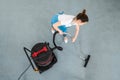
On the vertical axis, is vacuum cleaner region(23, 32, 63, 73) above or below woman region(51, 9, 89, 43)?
below

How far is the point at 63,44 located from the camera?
2234 mm

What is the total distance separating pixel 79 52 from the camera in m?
2.22

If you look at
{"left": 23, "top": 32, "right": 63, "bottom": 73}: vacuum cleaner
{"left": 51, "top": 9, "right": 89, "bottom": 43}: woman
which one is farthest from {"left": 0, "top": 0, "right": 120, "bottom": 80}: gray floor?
{"left": 51, "top": 9, "right": 89, "bottom": 43}: woman

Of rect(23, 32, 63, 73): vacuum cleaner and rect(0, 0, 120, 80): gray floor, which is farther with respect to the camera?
rect(0, 0, 120, 80): gray floor

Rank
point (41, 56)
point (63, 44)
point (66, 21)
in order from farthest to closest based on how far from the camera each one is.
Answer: point (63, 44) < point (41, 56) < point (66, 21)

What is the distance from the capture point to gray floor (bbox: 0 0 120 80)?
2178 millimetres

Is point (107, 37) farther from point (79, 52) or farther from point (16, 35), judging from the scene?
point (16, 35)

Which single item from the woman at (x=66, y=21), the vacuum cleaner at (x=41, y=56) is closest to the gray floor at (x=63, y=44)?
the vacuum cleaner at (x=41, y=56)

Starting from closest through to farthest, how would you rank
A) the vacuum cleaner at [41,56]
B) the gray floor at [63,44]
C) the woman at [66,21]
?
the woman at [66,21] → the vacuum cleaner at [41,56] → the gray floor at [63,44]

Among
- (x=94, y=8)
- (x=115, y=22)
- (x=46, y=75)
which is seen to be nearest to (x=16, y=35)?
(x=46, y=75)

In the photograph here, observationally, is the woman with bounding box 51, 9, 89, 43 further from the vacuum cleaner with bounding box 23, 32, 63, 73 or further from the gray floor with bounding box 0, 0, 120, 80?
the gray floor with bounding box 0, 0, 120, 80

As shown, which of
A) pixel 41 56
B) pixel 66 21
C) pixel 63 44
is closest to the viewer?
pixel 66 21

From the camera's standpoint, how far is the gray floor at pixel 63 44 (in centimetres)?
218

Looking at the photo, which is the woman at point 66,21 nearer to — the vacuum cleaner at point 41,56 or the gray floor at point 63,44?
the vacuum cleaner at point 41,56
